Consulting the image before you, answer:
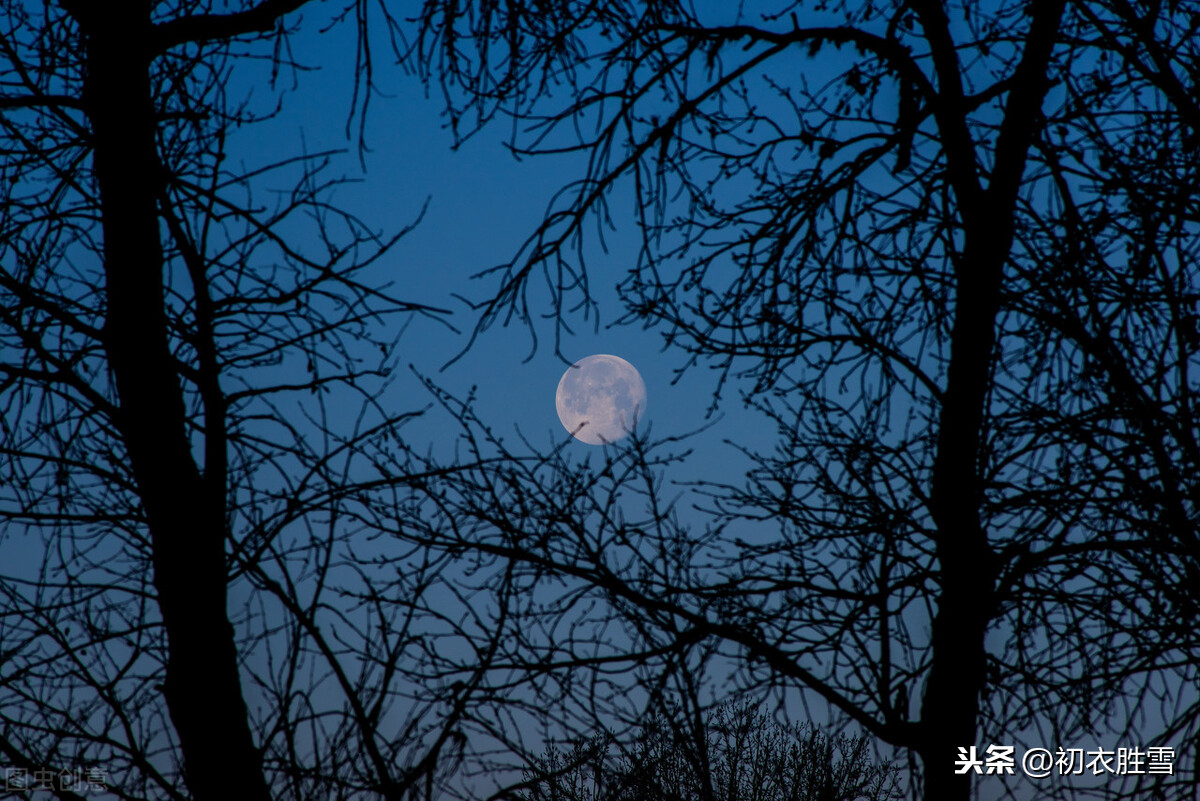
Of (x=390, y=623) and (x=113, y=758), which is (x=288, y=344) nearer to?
(x=390, y=623)

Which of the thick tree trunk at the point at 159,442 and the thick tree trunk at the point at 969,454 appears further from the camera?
the thick tree trunk at the point at 969,454

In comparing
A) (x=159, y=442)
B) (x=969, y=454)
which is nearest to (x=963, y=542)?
(x=969, y=454)

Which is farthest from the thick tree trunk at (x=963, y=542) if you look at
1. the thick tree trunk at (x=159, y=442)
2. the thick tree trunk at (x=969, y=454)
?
the thick tree trunk at (x=159, y=442)

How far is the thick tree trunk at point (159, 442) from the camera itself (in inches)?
116

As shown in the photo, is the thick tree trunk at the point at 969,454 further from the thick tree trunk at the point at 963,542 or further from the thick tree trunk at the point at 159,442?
the thick tree trunk at the point at 159,442

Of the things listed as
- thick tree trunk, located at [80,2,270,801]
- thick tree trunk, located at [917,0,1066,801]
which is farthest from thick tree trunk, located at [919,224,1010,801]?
thick tree trunk, located at [80,2,270,801]

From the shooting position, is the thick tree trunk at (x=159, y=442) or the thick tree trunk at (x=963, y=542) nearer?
the thick tree trunk at (x=159, y=442)

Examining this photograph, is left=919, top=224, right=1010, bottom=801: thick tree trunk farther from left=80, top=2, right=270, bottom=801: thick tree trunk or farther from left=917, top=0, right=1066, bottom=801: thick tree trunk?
left=80, top=2, right=270, bottom=801: thick tree trunk

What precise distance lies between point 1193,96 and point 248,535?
4865 millimetres

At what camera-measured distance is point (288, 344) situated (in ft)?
12.7

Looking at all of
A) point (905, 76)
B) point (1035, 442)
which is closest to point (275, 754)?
point (1035, 442)

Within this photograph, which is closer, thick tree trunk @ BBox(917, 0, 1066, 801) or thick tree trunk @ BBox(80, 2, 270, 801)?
thick tree trunk @ BBox(80, 2, 270, 801)

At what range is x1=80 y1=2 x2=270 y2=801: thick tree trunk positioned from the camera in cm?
295

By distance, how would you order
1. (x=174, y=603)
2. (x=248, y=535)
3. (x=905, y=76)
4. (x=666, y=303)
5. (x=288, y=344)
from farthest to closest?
(x=666, y=303) < (x=905, y=76) < (x=288, y=344) < (x=248, y=535) < (x=174, y=603)
